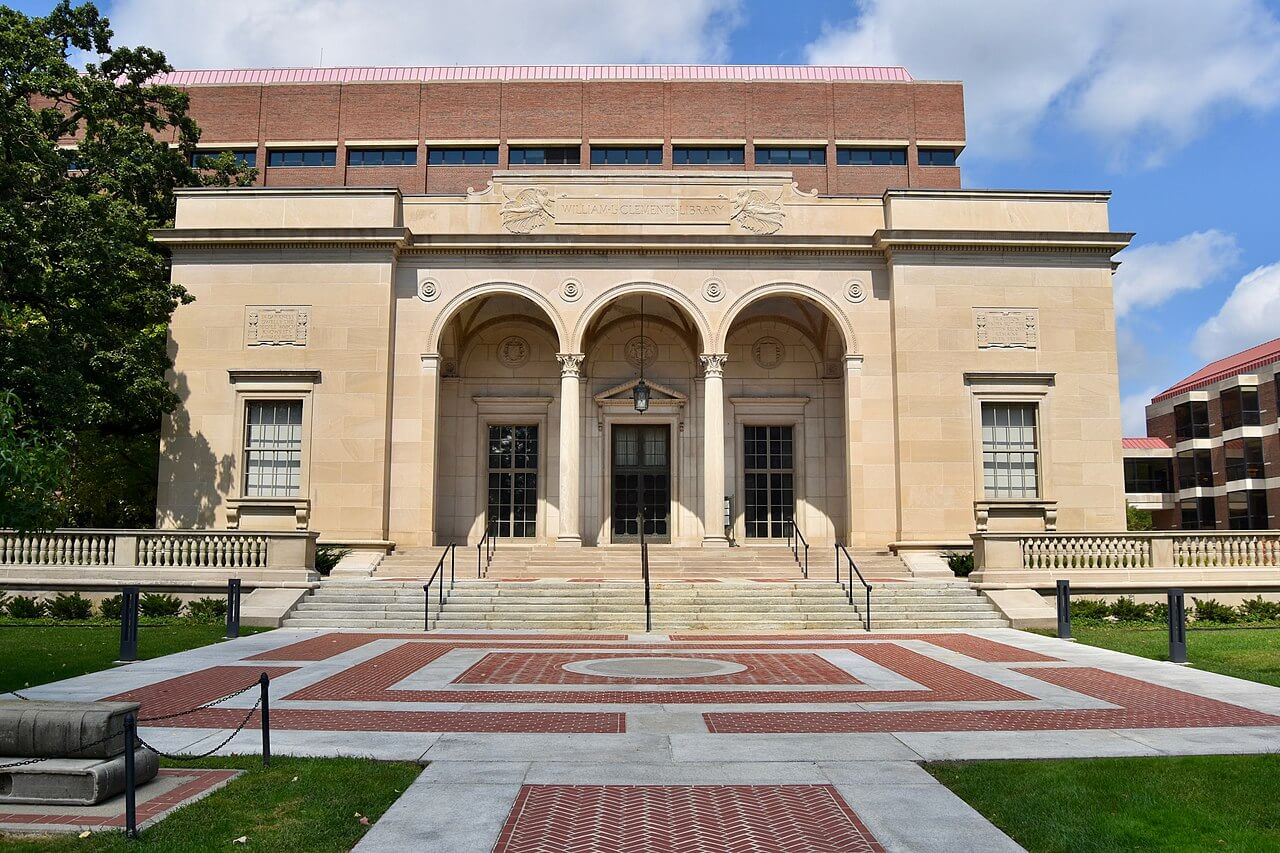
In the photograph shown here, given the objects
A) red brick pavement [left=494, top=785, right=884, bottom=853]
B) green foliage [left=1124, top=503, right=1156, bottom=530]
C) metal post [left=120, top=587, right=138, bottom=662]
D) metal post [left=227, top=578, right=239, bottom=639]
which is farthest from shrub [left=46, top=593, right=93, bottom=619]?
green foliage [left=1124, top=503, right=1156, bottom=530]

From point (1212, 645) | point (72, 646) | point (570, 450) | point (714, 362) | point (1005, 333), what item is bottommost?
point (1212, 645)

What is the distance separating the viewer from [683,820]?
7.23 meters

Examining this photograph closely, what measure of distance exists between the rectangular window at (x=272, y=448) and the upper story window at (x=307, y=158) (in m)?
24.5

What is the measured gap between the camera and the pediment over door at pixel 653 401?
3291 centimetres

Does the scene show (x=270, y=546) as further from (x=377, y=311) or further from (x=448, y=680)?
(x=448, y=680)

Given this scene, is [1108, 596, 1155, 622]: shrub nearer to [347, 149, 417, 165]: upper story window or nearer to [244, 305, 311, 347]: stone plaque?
[244, 305, 311, 347]: stone plaque

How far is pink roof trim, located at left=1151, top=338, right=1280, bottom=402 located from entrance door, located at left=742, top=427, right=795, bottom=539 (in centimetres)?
5206

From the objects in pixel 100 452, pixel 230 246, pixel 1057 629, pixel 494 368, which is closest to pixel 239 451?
pixel 100 452

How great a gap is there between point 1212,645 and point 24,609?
24.7m

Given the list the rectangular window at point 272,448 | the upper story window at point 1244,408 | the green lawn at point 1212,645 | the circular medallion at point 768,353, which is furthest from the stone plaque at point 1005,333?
the upper story window at point 1244,408

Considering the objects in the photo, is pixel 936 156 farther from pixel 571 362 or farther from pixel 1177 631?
pixel 1177 631

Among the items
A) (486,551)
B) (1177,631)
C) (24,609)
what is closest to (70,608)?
(24,609)

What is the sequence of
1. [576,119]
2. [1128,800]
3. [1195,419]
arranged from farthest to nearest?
[1195,419]
[576,119]
[1128,800]

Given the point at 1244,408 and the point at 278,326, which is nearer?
the point at 278,326
